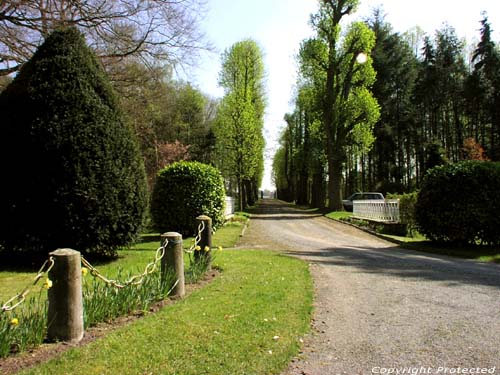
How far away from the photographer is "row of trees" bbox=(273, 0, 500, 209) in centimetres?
3331

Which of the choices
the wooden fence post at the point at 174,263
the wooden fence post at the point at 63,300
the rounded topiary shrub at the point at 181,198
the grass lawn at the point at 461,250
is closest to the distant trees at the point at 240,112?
the rounded topiary shrub at the point at 181,198

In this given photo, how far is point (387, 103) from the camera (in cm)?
4438

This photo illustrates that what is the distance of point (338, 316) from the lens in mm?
5660

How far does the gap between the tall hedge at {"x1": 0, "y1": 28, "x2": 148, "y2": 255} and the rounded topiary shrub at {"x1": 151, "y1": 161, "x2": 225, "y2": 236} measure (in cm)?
Result: 594

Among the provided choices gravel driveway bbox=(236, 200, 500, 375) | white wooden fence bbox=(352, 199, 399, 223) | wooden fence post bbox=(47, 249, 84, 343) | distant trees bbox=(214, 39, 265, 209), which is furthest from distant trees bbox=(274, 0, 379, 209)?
wooden fence post bbox=(47, 249, 84, 343)

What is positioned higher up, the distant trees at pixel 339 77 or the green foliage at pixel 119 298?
the distant trees at pixel 339 77

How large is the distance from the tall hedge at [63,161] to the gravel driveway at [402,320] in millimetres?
4682

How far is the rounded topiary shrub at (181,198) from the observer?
15695 millimetres

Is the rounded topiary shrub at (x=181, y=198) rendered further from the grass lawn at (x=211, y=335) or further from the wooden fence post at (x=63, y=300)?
the wooden fence post at (x=63, y=300)

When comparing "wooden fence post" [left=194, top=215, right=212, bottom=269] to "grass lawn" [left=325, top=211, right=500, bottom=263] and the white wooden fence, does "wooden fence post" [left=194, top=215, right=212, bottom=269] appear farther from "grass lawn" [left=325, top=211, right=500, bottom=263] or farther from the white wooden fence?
the white wooden fence

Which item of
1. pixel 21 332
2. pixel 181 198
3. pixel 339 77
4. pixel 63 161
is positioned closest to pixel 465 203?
pixel 181 198

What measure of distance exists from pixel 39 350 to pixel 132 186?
19.5 ft

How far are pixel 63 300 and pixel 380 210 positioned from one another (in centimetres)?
1892

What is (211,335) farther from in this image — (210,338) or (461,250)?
(461,250)
